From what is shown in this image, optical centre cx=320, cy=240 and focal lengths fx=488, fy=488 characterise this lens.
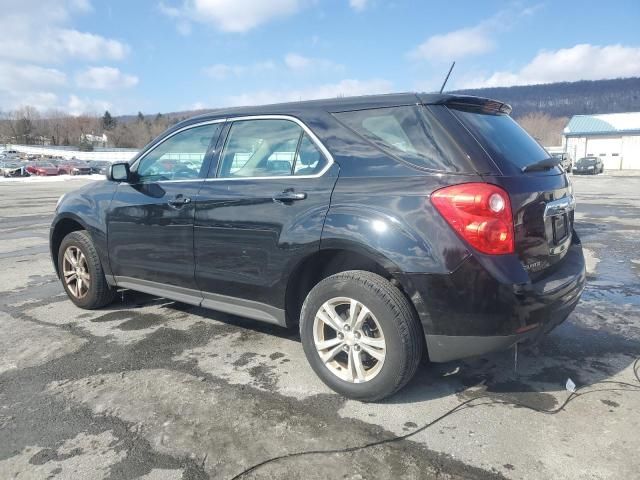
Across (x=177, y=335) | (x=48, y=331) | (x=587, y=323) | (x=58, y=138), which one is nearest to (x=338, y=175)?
(x=177, y=335)

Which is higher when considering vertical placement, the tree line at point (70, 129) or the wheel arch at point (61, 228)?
the tree line at point (70, 129)

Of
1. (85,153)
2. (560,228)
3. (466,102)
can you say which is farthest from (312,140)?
(85,153)

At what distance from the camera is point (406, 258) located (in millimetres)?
2633

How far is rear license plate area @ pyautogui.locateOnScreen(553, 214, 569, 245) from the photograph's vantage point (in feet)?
9.64

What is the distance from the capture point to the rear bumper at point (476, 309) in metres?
2.53

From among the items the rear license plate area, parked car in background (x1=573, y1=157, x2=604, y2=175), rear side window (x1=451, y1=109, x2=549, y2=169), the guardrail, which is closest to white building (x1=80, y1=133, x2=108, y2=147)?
the guardrail

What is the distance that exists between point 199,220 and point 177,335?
111cm

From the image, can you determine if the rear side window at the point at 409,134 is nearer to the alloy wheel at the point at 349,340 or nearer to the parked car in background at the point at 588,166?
the alloy wheel at the point at 349,340

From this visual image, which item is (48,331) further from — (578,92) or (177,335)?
(578,92)

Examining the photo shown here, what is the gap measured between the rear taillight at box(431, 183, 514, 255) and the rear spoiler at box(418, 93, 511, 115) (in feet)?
2.02

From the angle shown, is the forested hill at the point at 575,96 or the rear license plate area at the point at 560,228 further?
the forested hill at the point at 575,96

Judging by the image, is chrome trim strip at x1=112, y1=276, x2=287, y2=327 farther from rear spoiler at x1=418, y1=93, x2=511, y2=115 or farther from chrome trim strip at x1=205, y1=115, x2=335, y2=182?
rear spoiler at x1=418, y1=93, x2=511, y2=115

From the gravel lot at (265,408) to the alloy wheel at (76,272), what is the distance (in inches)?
14.0

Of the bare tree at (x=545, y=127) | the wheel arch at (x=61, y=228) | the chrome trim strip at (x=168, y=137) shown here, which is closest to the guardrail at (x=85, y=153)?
the bare tree at (x=545, y=127)
